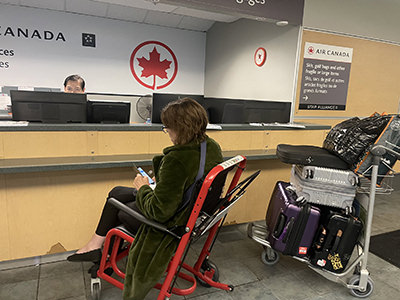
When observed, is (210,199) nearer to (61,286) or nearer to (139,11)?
(61,286)

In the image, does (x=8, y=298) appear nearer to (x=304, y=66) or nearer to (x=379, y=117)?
(x=379, y=117)

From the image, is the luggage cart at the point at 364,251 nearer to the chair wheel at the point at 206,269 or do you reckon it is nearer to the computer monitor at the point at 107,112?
the chair wheel at the point at 206,269

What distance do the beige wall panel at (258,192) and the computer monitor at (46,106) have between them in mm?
1496

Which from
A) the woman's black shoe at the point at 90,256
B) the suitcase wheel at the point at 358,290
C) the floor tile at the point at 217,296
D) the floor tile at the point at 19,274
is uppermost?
the woman's black shoe at the point at 90,256

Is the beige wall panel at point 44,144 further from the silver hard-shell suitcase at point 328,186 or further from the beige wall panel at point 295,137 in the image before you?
the beige wall panel at point 295,137

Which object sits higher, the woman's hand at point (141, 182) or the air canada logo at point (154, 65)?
the air canada logo at point (154, 65)

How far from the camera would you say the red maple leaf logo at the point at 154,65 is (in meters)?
5.06

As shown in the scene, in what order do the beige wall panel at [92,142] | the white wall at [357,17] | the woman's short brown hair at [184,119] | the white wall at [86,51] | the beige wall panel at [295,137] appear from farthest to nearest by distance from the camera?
the white wall at [86,51]
the white wall at [357,17]
the beige wall panel at [295,137]
the beige wall panel at [92,142]
the woman's short brown hair at [184,119]

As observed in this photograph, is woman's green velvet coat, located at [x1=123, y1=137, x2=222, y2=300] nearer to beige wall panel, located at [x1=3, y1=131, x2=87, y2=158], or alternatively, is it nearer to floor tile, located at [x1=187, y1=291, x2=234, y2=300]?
floor tile, located at [x1=187, y1=291, x2=234, y2=300]

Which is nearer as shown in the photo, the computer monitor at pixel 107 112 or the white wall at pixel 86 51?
the computer monitor at pixel 107 112

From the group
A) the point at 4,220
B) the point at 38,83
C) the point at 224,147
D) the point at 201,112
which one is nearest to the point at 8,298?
the point at 4,220

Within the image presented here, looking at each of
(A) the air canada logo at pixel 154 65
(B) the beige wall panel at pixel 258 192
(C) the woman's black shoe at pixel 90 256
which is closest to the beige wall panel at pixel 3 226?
(C) the woman's black shoe at pixel 90 256

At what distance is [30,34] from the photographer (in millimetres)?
4324

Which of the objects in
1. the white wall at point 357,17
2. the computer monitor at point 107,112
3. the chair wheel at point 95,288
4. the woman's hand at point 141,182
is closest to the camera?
the woman's hand at point 141,182
